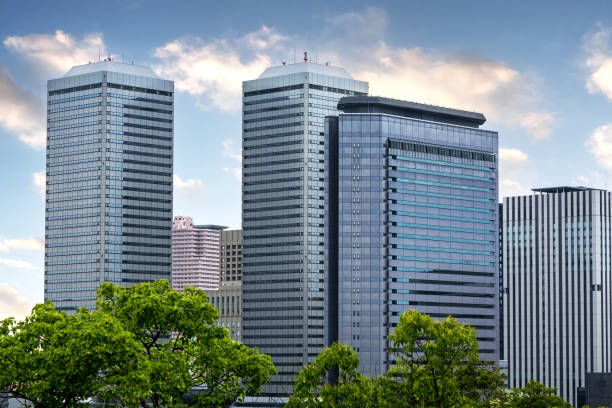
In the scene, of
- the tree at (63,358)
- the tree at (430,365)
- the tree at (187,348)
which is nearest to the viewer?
the tree at (63,358)

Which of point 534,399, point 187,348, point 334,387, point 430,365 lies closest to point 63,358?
point 187,348

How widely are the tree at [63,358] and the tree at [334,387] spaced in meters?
19.1

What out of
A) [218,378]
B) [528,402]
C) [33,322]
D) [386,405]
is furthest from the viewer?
[528,402]

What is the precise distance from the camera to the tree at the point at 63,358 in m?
71.4

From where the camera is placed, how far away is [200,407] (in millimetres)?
80438

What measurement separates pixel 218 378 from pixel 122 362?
10.5 m

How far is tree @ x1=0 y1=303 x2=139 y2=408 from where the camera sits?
71.4 m

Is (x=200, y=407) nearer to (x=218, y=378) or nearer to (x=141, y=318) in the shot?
(x=218, y=378)

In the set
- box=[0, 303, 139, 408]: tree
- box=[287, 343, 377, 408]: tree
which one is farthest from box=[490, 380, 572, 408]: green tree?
box=[0, 303, 139, 408]: tree

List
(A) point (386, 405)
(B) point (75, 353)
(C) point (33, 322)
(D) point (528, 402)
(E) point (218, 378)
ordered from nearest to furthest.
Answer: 1. (B) point (75, 353)
2. (C) point (33, 322)
3. (E) point (218, 378)
4. (A) point (386, 405)
5. (D) point (528, 402)

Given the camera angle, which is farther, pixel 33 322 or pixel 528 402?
pixel 528 402

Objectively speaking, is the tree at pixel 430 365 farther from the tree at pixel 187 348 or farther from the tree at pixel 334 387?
the tree at pixel 187 348

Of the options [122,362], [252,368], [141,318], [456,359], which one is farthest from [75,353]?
[456,359]

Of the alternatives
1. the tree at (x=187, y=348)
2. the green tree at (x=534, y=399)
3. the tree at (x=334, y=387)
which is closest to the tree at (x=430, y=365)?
the tree at (x=334, y=387)
